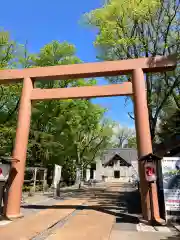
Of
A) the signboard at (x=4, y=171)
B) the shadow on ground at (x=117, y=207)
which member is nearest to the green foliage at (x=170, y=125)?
the shadow on ground at (x=117, y=207)

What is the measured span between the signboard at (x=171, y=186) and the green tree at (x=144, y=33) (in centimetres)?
546

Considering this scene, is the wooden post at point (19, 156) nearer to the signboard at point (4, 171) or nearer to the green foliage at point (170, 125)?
the signboard at point (4, 171)

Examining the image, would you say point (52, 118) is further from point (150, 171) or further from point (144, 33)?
point (150, 171)

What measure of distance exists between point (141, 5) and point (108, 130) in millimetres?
21616

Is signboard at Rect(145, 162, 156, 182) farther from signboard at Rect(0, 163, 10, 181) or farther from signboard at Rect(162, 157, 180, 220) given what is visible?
signboard at Rect(0, 163, 10, 181)

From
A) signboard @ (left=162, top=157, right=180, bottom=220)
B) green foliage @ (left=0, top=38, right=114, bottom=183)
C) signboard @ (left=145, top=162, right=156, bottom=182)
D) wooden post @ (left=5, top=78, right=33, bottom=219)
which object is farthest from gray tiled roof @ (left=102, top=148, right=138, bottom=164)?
signboard @ (left=145, top=162, right=156, bottom=182)

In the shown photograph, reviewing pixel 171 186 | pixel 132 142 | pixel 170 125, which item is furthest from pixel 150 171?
pixel 132 142

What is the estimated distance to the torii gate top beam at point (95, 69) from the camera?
9352mm

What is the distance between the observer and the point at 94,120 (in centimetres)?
2920

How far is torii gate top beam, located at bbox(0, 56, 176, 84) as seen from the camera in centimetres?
935

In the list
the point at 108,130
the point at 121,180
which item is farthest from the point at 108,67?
the point at 121,180

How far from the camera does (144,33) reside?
575 inches

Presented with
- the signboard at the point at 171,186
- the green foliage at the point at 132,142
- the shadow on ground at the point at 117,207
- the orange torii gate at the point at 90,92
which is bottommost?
the shadow on ground at the point at 117,207

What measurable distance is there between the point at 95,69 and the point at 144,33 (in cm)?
652
